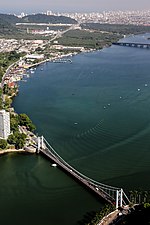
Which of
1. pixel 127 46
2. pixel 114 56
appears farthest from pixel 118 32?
pixel 114 56

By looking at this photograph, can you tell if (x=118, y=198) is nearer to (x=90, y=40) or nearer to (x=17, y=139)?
(x=17, y=139)

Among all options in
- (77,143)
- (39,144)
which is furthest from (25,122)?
(77,143)

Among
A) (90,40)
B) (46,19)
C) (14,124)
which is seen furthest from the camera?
(46,19)

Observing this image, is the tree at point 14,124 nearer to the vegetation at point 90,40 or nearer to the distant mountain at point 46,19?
the vegetation at point 90,40

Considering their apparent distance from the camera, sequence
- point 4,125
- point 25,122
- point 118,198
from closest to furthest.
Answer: point 118,198 → point 4,125 → point 25,122

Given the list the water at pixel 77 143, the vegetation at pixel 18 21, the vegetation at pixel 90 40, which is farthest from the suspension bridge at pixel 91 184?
the vegetation at pixel 18 21

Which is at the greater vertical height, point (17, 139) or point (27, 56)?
point (27, 56)
